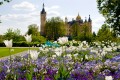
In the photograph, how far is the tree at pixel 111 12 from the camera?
115ft

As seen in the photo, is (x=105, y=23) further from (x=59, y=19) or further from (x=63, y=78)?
(x=59, y=19)

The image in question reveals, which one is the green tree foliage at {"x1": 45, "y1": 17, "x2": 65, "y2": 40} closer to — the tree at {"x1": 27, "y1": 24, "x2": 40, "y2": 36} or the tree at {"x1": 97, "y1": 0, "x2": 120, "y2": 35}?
the tree at {"x1": 27, "y1": 24, "x2": 40, "y2": 36}

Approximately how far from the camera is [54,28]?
139250 mm

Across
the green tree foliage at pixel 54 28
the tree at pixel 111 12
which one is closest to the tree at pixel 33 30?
the green tree foliage at pixel 54 28

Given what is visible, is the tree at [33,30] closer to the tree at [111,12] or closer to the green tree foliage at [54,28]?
the green tree foliage at [54,28]

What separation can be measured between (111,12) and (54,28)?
103235 millimetres

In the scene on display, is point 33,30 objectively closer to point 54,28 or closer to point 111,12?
point 54,28

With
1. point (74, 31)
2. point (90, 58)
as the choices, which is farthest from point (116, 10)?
point (74, 31)

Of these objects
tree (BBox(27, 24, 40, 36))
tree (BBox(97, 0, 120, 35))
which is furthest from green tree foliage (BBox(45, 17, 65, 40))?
tree (BBox(97, 0, 120, 35))

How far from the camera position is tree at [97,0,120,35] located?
35188 mm

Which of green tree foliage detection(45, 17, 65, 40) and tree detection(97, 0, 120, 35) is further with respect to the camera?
green tree foliage detection(45, 17, 65, 40)

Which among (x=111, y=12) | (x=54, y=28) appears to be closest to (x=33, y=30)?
(x=54, y=28)

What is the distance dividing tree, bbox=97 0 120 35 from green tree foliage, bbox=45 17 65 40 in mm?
99789

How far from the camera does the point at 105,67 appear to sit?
809 centimetres
